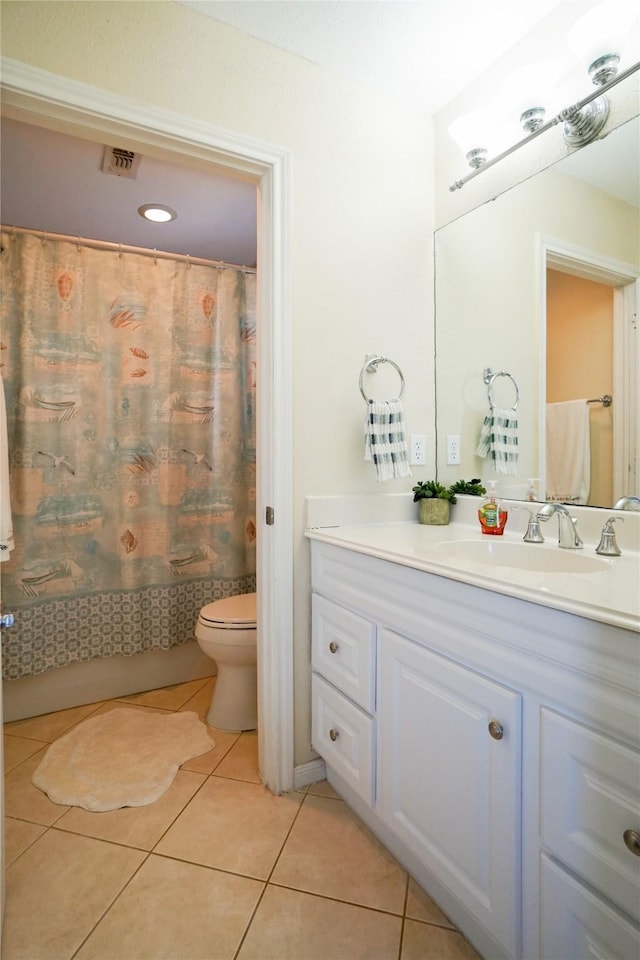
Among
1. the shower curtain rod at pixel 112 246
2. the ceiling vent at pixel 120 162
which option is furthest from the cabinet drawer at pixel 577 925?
the shower curtain rod at pixel 112 246

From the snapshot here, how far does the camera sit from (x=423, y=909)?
3.80ft

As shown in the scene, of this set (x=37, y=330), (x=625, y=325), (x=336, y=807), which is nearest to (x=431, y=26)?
(x=625, y=325)

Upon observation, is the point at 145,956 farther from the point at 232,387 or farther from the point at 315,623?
the point at 232,387

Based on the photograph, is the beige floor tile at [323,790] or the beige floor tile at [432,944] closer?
the beige floor tile at [432,944]

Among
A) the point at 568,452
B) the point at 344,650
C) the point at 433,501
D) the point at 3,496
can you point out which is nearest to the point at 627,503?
the point at 568,452

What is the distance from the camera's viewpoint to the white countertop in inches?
29.5

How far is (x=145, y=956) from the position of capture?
3.43 ft

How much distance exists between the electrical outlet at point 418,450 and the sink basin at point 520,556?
454 mm

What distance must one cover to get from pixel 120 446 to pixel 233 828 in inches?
63.1

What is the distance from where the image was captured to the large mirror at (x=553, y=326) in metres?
1.26

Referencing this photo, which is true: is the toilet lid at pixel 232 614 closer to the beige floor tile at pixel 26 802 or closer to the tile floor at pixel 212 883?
the tile floor at pixel 212 883

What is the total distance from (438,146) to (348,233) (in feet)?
1.88

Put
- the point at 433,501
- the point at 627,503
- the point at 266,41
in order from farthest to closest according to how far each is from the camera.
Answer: the point at 433,501 < the point at 266,41 < the point at 627,503

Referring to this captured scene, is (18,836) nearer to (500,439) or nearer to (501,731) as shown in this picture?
(501,731)
